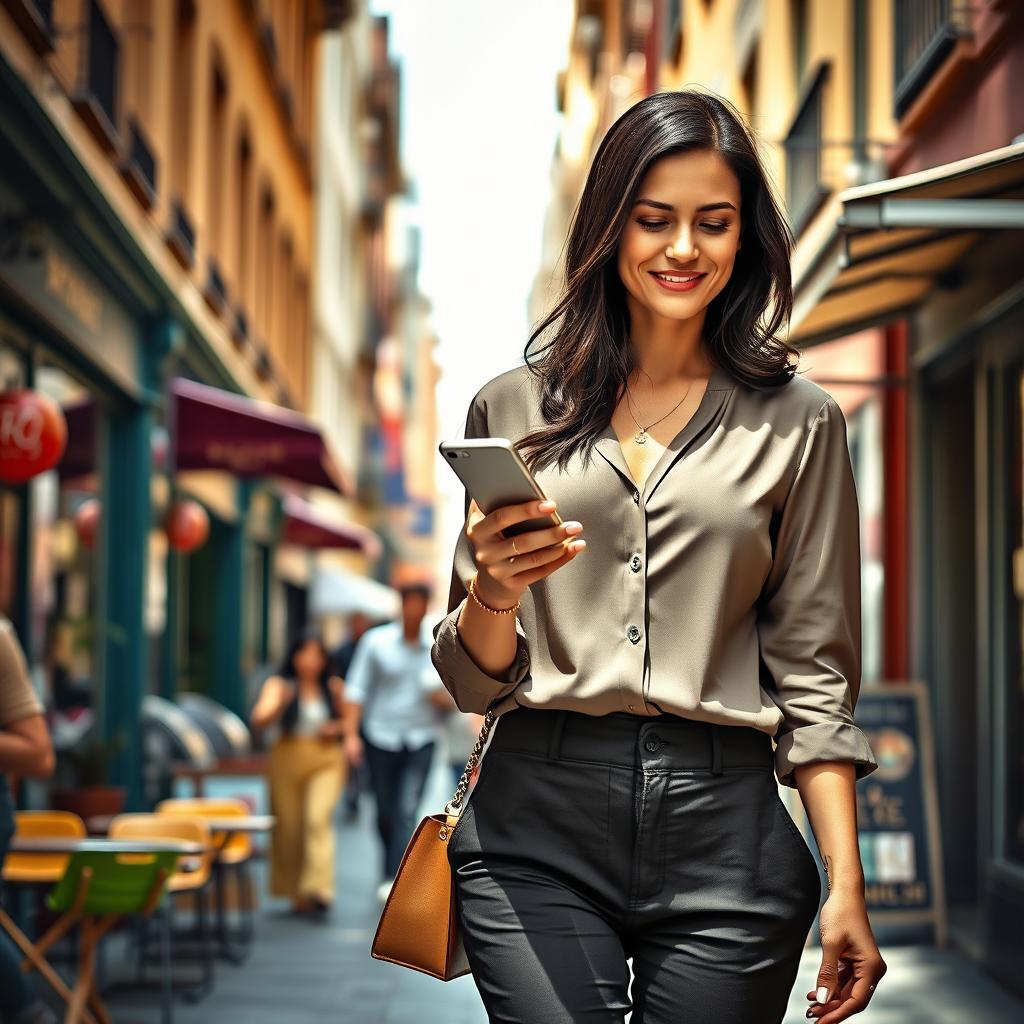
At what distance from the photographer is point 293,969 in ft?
30.2

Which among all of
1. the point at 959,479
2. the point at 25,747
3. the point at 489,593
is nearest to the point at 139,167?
the point at 959,479

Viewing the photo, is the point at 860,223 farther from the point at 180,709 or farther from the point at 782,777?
the point at 180,709

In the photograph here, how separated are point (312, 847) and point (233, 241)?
1001 cm

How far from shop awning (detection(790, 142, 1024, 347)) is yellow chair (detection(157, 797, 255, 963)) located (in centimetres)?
370

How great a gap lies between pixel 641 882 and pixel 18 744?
3768mm

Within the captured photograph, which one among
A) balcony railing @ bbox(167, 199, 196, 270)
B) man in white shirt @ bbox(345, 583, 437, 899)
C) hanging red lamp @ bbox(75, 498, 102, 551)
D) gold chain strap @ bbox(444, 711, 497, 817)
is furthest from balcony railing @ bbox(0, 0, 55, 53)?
gold chain strap @ bbox(444, 711, 497, 817)

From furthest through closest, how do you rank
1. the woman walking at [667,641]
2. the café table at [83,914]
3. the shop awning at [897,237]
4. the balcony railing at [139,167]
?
the balcony railing at [139,167] → the café table at [83,914] → the shop awning at [897,237] → the woman walking at [667,641]

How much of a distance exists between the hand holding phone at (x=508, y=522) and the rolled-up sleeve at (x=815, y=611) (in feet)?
1.27

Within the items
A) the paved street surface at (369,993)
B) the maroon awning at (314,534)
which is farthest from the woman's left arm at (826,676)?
the maroon awning at (314,534)

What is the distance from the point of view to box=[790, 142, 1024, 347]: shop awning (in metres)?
5.96

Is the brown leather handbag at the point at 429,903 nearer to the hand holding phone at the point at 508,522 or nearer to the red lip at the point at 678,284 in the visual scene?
the hand holding phone at the point at 508,522

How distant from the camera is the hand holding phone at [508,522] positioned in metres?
2.32

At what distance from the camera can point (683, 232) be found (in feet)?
8.80

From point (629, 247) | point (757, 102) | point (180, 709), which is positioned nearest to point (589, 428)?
point (629, 247)
